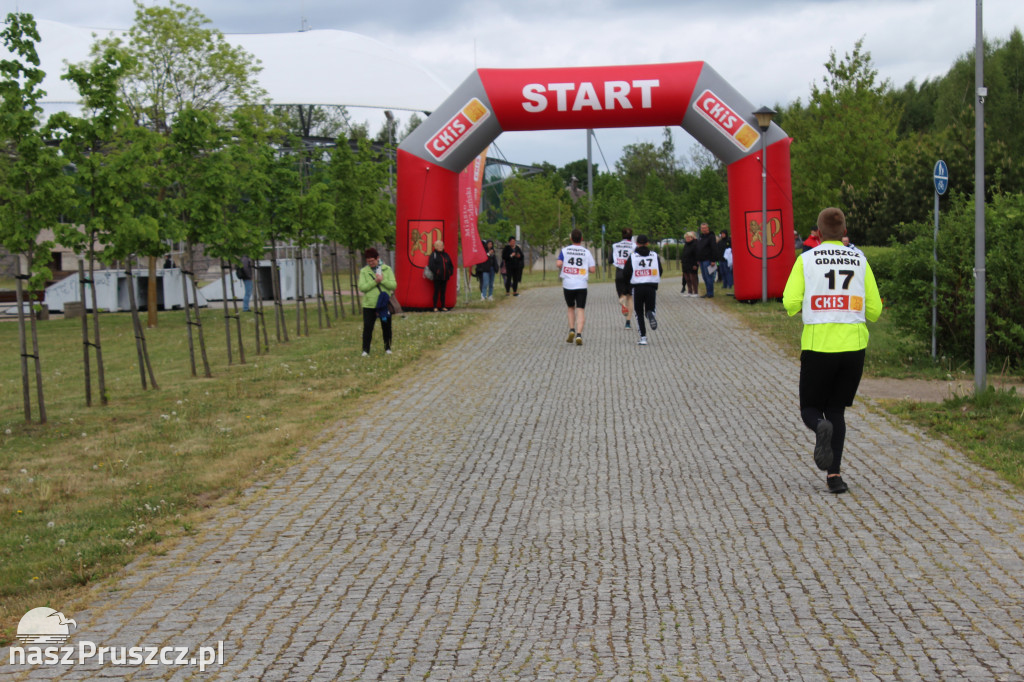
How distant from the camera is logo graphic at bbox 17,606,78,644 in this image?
4648 millimetres

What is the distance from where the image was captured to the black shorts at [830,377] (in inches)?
277

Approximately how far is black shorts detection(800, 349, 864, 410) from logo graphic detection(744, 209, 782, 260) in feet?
53.5

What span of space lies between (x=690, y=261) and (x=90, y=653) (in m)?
23.7

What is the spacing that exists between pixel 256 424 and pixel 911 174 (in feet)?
82.3

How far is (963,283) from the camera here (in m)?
12.9

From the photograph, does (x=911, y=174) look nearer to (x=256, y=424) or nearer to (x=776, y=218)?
(x=776, y=218)

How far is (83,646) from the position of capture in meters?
4.53

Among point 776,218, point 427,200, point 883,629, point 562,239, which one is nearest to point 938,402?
point 883,629

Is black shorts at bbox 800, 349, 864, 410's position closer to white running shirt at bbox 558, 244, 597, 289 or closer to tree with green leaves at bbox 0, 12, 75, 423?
tree with green leaves at bbox 0, 12, 75, 423

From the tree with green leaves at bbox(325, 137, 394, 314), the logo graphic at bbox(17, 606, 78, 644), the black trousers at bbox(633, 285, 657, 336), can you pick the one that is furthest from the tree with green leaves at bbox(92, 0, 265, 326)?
the logo graphic at bbox(17, 606, 78, 644)

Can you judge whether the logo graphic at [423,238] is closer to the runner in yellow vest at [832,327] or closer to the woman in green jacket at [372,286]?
the woman in green jacket at [372,286]

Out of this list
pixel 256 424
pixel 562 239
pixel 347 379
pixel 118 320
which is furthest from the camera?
pixel 562 239

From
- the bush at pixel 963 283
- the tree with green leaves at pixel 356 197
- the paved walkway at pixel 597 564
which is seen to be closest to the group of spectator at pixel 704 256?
the tree with green leaves at pixel 356 197

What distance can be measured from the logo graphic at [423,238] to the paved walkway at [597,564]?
13941 mm
